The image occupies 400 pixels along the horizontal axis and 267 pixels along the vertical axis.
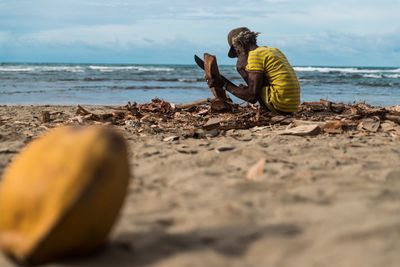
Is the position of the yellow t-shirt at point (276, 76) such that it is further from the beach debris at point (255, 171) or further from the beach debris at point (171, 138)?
the beach debris at point (255, 171)

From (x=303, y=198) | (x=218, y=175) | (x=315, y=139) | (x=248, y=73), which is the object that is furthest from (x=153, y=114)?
(x=303, y=198)

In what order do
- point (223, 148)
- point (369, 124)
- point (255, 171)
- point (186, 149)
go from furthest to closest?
1. point (369, 124)
2. point (186, 149)
3. point (223, 148)
4. point (255, 171)

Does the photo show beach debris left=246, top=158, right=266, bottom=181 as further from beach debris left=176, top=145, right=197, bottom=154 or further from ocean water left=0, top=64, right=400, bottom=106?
ocean water left=0, top=64, right=400, bottom=106

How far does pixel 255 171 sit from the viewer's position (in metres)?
3.70

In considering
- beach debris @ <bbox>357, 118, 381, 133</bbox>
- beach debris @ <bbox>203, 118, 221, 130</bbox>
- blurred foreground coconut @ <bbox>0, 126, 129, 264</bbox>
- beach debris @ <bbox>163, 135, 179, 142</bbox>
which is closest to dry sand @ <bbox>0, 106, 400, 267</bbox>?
blurred foreground coconut @ <bbox>0, 126, 129, 264</bbox>

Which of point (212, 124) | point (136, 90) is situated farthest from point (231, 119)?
point (136, 90)

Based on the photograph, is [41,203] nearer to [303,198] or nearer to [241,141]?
[303,198]

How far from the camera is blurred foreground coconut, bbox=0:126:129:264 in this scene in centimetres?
217

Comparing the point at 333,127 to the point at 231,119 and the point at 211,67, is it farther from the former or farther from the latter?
the point at 211,67

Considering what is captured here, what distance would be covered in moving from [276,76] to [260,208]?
3.65 metres

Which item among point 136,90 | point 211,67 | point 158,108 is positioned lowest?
point 136,90

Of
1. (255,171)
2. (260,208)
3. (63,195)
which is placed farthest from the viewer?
(255,171)

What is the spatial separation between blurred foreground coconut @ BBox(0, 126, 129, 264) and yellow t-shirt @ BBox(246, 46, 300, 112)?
4195 millimetres

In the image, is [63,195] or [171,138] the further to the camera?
[171,138]
